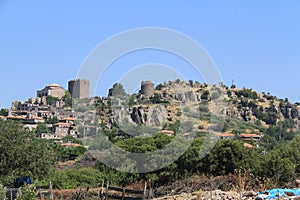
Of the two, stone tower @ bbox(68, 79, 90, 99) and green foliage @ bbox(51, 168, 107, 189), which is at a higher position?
stone tower @ bbox(68, 79, 90, 99)

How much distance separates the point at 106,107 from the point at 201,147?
35621 millimetres

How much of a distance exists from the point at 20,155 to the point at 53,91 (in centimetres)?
11364

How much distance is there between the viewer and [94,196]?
57.2ft

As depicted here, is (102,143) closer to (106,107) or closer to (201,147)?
(201,147)

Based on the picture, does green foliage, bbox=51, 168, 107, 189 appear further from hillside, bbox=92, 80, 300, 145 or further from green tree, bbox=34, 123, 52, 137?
green tree, bbox=34, 123, 52, 137

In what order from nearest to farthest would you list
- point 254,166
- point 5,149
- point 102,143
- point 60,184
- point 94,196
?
point 94,196 < point 5,149 < point 254,166 < point 60,184 < point 102,143

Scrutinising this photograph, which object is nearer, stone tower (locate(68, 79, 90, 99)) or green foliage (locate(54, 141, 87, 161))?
stone tower (locate(68, 79, 90, 99))

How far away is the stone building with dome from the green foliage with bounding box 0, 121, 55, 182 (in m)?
111

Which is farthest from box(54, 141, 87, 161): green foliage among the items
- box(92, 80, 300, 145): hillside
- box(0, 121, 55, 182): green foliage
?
box(0, 121, 55, 182): green foliage

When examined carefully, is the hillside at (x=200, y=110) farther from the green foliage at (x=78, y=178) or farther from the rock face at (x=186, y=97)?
the green foliage at (x=78, y=178)

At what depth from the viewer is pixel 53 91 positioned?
134750 mm

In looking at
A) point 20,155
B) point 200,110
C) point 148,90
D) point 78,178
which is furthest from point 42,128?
point 20,155

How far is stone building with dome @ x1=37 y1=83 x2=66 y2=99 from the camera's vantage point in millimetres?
134250

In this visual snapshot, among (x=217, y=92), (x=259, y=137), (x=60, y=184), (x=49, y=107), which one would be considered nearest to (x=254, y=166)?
(x=60, y=184)
